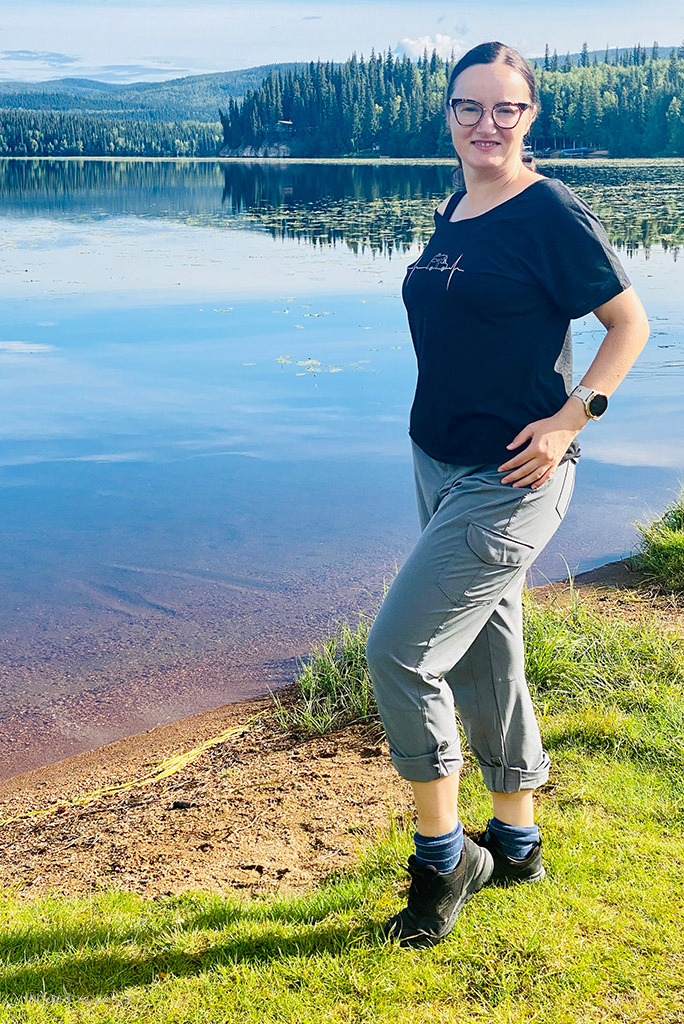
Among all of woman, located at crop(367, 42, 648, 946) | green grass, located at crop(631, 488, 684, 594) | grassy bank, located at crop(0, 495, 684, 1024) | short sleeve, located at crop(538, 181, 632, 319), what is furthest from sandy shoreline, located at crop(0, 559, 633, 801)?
short sleeve, located at crop(538, 181, 632, 319)

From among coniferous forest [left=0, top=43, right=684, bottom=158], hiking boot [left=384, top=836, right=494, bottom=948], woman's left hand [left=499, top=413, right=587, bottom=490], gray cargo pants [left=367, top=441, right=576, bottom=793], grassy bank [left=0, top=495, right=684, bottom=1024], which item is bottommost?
grassy bank [left=0, top=495, right=684, bottom=1024]

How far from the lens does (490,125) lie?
8.13 feet

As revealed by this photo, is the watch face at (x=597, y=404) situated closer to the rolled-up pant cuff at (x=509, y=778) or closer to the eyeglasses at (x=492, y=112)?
the eyeglasses at (x=492, y=112)

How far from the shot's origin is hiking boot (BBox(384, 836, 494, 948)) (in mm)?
2482

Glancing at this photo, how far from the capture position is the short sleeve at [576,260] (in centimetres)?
231

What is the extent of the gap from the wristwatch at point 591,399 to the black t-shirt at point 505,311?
6 centimetres

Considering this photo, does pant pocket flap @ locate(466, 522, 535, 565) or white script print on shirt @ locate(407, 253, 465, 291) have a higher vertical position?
white script print on shirt @ locate(407, 253, 465, 291)

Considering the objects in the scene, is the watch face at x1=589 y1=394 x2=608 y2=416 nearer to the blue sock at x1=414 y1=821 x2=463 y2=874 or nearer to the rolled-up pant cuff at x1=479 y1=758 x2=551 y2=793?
the rolled-up pant cuff at x1=479 y1=758 x2=551 y2=793

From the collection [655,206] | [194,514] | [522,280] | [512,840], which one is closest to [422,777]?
[512,840]

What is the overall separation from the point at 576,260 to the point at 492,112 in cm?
49

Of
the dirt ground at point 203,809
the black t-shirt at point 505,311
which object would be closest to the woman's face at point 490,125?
the black t-shirt at point 505,311

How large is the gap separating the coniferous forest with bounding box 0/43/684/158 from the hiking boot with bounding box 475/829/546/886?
83882 mm

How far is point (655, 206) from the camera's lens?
2941cm

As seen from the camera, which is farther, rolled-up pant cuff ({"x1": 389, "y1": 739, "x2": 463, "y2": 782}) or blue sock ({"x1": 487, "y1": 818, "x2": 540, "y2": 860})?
blue sock ({"x1": 487, "y1": 818, "x2": 540, "y2": 860})
